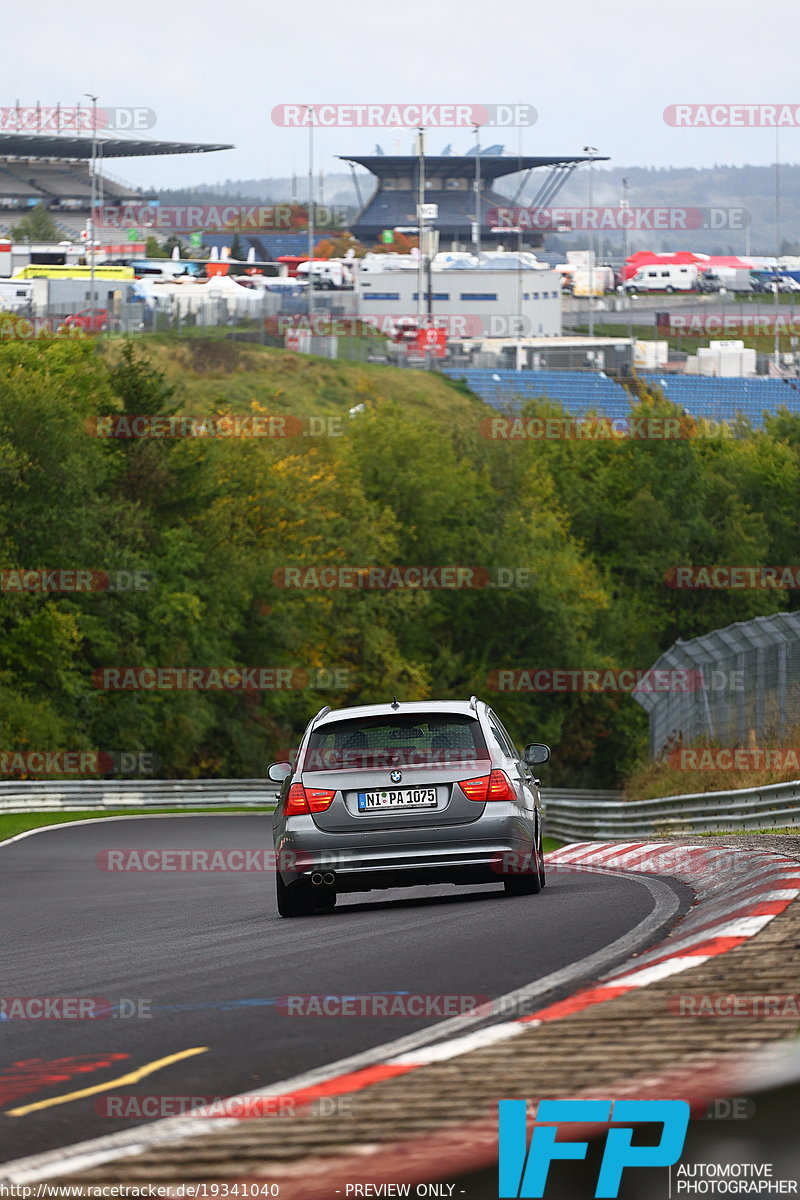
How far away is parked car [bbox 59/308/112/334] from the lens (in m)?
87.0

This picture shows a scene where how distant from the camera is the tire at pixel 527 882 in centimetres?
1258

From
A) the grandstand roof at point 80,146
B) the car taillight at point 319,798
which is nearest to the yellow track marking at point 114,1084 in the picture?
the car taillight at point 319,798

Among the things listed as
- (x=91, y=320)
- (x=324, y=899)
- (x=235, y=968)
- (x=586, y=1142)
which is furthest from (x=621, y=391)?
(x=586, y=1142)

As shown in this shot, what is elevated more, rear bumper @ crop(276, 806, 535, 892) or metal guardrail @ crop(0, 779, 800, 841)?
rear bumper @ crop(276, 806, 535, 892)

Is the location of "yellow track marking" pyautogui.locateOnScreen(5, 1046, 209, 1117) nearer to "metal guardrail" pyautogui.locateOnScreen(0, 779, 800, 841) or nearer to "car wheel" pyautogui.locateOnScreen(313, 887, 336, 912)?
"car wheel" pyautogui.locateOnScreen(313, 887, 336, 912)

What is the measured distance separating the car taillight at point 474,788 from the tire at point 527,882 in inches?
31.0

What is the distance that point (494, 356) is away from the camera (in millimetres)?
125938

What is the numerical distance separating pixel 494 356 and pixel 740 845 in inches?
4369

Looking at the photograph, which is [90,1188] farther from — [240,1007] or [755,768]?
[755,768]

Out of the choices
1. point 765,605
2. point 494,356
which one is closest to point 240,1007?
point 765,605

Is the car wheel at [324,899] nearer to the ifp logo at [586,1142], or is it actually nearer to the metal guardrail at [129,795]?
the ifp logo at [586,1142]

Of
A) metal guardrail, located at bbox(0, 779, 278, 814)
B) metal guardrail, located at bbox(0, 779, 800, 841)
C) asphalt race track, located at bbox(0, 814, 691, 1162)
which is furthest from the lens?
metal guardrail, located at bbox(0, 779, 278, 814)

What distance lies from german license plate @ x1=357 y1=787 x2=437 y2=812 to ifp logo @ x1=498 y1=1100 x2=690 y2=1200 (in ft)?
24.3

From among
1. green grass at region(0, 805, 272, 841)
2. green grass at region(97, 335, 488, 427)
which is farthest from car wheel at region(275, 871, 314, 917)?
green grass at region(97, 335, 488, 427)
